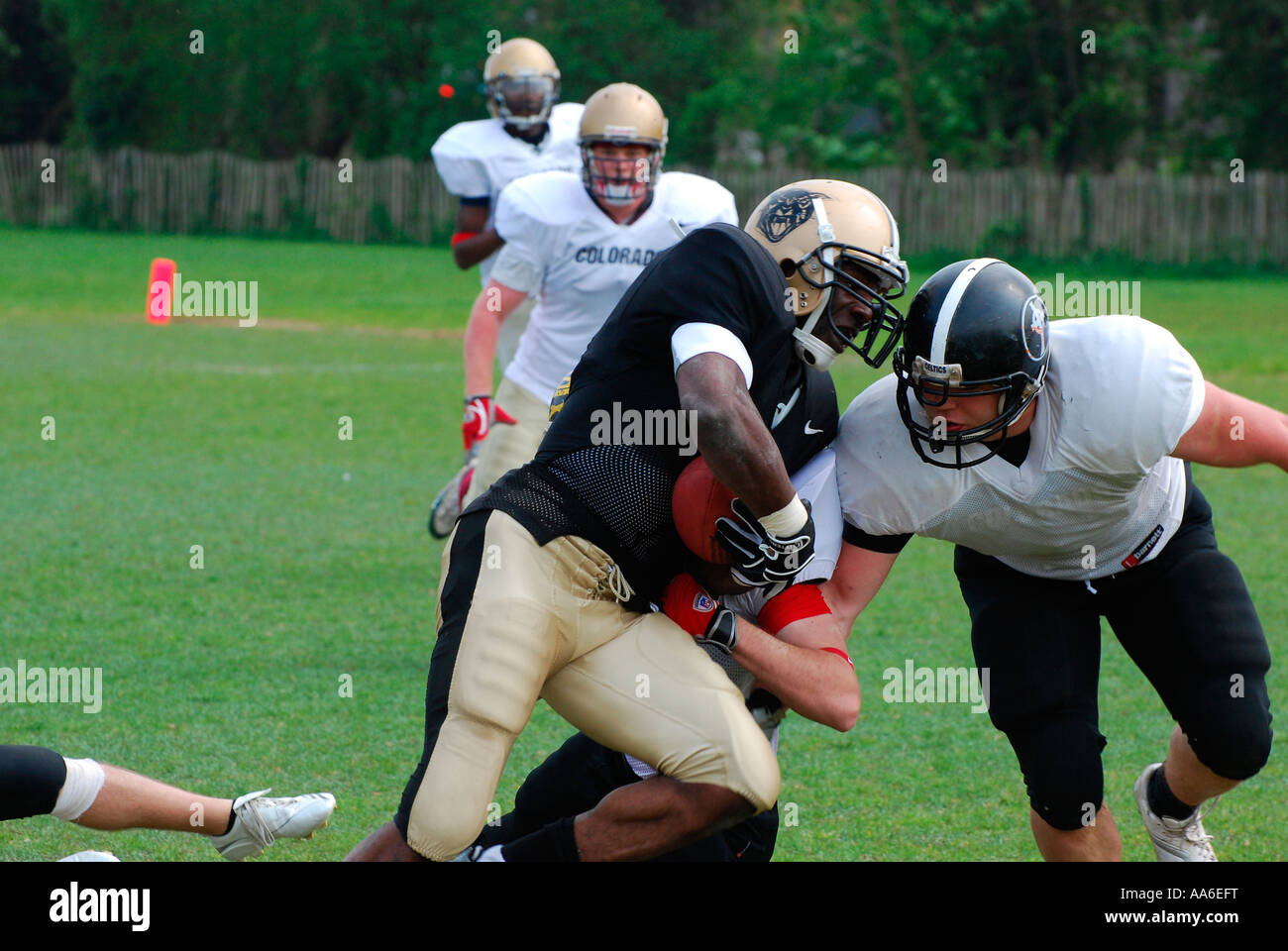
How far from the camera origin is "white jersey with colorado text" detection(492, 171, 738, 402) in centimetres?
641

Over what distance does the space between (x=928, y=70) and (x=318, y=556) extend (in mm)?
25652

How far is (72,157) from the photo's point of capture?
32.3 meters

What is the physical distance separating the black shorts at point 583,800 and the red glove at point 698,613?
458 mm

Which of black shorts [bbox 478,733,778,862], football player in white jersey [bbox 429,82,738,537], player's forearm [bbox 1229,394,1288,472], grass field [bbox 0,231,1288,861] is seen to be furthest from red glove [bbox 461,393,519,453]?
player's forearm [bbox 1229,394,1288,472]

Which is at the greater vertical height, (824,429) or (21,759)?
(824,429)

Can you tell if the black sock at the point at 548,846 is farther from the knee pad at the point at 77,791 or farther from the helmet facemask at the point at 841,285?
the helmet facemask at the point at 841,285

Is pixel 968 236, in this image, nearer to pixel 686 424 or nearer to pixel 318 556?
pixel 318 556

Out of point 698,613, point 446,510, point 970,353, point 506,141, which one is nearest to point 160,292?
point 506,141

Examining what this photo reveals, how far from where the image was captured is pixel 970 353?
11.8 ft

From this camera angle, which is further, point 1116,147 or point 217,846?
point 1116,147

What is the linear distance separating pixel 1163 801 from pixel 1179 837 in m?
0.10

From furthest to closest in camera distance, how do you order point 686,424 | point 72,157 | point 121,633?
point 72,157 < point 121,633 < point 686,424

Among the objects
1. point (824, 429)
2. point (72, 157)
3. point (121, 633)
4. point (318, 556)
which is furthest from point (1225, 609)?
point (72, 157)

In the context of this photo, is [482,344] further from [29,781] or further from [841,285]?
[29,781]
